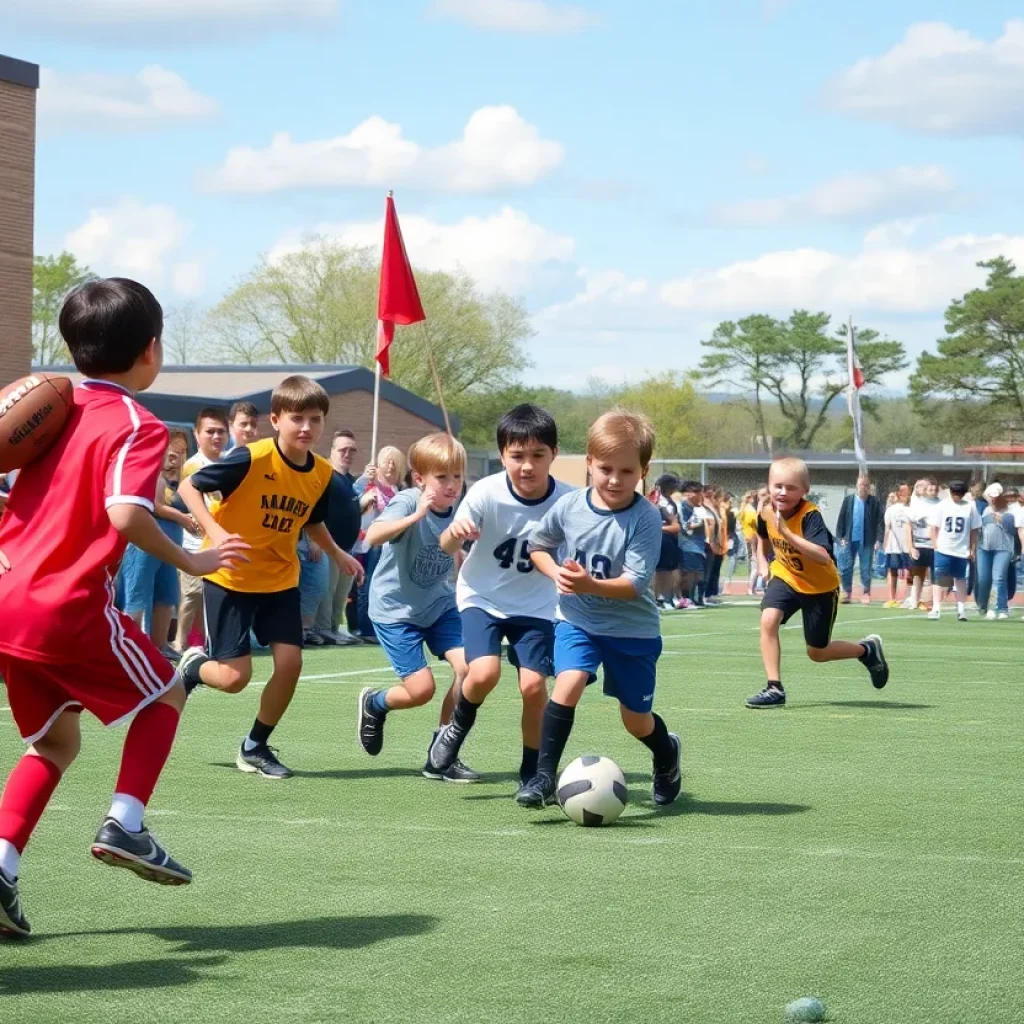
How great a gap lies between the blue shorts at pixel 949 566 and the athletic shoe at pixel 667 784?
55.8ft

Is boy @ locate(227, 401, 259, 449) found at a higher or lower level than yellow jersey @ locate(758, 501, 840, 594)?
higher

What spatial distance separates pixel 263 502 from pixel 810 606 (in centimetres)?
517

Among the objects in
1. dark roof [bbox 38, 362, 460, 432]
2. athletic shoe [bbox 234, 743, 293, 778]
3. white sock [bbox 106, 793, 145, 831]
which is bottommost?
athletic shoe [bbox 234, 743, 293, 778]

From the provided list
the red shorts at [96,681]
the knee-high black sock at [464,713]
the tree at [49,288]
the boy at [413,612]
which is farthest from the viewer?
the tree at [49,288]

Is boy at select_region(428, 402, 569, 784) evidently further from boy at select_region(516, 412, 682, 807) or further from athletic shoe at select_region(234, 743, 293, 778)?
athletic shoe at select_region(234, 743, 293, 778)

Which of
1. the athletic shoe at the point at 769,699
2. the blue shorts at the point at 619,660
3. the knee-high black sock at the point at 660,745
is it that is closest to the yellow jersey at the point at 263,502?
the blue shorts at the point at 619,660

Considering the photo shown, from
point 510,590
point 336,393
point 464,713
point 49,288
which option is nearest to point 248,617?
point 464,713

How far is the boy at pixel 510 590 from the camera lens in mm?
7383

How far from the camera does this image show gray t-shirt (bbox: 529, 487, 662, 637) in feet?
22.4

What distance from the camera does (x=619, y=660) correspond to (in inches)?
274

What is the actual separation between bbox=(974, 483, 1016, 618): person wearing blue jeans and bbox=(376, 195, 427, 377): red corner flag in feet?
35.2

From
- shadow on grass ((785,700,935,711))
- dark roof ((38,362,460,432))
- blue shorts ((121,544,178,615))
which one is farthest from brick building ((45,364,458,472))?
shadow on grass ((785,700,935,711))

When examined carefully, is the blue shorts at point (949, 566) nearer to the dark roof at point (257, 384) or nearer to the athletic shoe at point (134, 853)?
the dark roof at point (257, 384)

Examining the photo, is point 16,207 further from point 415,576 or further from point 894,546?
point 415,576
